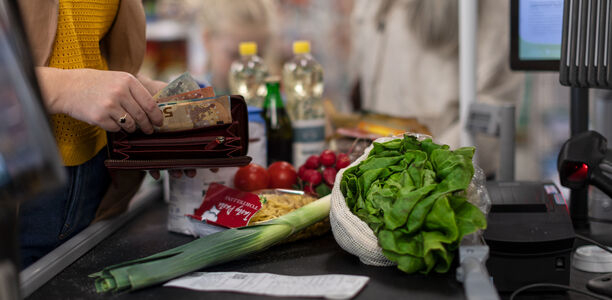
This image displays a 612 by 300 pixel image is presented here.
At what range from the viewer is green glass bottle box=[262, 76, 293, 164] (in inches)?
71.1

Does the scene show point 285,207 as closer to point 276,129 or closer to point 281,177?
point 281,177

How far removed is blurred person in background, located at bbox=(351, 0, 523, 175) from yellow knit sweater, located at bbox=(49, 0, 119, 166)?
1432mm

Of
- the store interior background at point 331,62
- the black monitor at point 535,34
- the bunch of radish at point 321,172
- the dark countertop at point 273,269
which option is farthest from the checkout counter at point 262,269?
the store interior background at point 331,62

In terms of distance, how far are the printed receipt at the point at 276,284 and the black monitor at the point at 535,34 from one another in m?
0.84

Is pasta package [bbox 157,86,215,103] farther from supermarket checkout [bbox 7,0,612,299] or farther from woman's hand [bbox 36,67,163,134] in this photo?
woman's hand [bbox 36,67,163,134]

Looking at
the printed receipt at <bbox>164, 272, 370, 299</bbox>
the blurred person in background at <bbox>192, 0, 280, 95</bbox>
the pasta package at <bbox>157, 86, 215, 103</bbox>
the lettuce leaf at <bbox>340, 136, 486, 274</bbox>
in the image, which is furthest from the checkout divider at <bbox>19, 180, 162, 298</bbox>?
Result: the blurred person in background at <bbox>192, 0, 280, 95</bbox>

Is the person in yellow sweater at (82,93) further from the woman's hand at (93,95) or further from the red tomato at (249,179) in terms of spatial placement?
the red tomato at (249,179)

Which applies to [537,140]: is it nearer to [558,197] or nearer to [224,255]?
[558,197]

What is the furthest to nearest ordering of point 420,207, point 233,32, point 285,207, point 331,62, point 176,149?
point 331,62
point 233,32
point 285,207
point 176,149
point 420,207

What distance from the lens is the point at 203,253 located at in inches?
41.7

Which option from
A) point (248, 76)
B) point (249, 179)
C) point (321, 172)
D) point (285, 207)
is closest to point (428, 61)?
point (248, 76)

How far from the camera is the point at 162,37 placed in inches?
179

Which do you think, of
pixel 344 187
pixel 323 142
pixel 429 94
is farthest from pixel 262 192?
pixel 429 94

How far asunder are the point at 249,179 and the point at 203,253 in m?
0.41
